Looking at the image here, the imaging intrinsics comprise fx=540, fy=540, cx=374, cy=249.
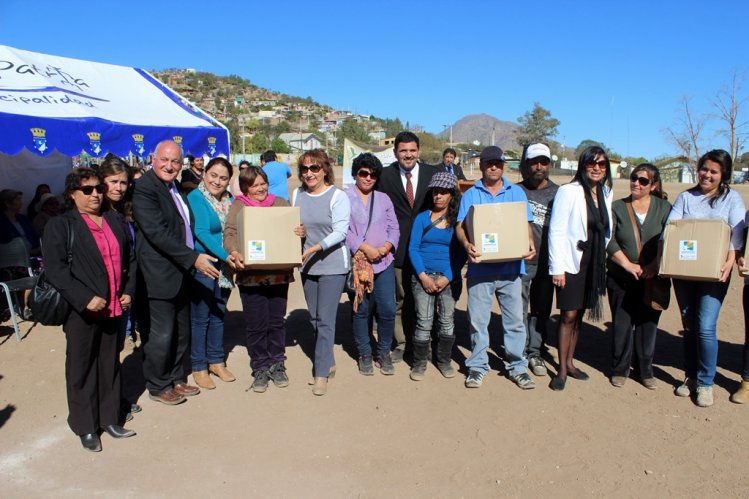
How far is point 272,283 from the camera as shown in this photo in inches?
172

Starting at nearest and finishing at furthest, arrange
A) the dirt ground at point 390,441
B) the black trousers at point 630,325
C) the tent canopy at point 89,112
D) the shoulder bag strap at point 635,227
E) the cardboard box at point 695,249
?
the dirt ground at point 390,441
the cardboard box at point 695,249
the shoulder bag strap at point 635,227
the black trousers at point 630,325
the tent canopy at point 89,112

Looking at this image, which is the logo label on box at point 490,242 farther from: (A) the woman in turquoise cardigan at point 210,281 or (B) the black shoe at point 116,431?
(B) the black shoe at point 116,431

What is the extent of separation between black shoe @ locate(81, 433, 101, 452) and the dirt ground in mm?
61

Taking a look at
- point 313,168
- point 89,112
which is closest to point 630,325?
point 313,168

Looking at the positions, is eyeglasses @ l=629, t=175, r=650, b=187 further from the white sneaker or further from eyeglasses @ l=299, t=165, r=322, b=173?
eyeglasses @ l=299, t=165, r=322, b=173

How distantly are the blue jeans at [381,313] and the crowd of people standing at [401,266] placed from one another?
2 cm

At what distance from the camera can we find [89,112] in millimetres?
7590

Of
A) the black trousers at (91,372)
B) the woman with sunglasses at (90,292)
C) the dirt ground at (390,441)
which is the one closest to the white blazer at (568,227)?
the dirt ground at (390,441)

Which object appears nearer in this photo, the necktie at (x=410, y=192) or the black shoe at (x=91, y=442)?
the black shoe at (x=91, y=442)

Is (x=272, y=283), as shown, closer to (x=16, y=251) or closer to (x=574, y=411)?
(x=574, y=411)

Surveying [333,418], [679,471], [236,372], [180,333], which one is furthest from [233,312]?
[679,471]

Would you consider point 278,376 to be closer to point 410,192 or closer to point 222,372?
point 222,372

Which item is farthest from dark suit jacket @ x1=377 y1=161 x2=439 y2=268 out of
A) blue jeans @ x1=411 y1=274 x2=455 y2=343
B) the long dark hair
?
the long dark hair

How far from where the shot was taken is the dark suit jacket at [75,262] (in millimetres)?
3400
